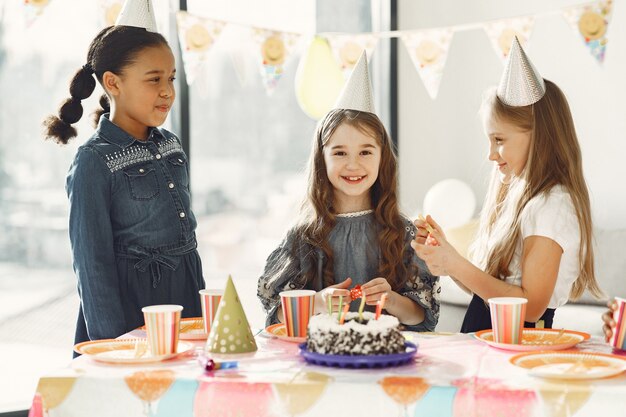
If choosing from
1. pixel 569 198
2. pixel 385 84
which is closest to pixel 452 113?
pixel 385 84

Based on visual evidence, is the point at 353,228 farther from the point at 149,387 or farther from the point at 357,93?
the point at 149,387

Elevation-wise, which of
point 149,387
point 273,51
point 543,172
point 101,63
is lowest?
point 149,387

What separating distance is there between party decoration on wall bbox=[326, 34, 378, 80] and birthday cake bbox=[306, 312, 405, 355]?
9.23 feet

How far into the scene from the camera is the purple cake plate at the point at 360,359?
142 centimetres

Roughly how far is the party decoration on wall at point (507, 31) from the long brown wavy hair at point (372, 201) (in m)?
1.77

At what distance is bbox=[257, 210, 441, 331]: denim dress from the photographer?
2.07 meters

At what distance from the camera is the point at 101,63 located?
2.26 metres

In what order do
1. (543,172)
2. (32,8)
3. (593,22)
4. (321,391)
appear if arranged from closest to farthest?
1. (321,391)
2. (543,172)
3. (32,8)
4. (593,22)

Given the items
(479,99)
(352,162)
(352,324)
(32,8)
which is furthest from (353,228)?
(479,99)

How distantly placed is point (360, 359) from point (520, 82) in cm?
92

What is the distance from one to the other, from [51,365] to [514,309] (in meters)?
2.40

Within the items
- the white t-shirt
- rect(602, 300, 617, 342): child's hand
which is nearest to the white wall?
the white t-shirt

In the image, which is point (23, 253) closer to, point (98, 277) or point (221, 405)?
point (98, 277)

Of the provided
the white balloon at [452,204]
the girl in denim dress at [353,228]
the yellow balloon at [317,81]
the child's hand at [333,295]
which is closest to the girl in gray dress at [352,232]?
the girl in denim dress at [353,228]
